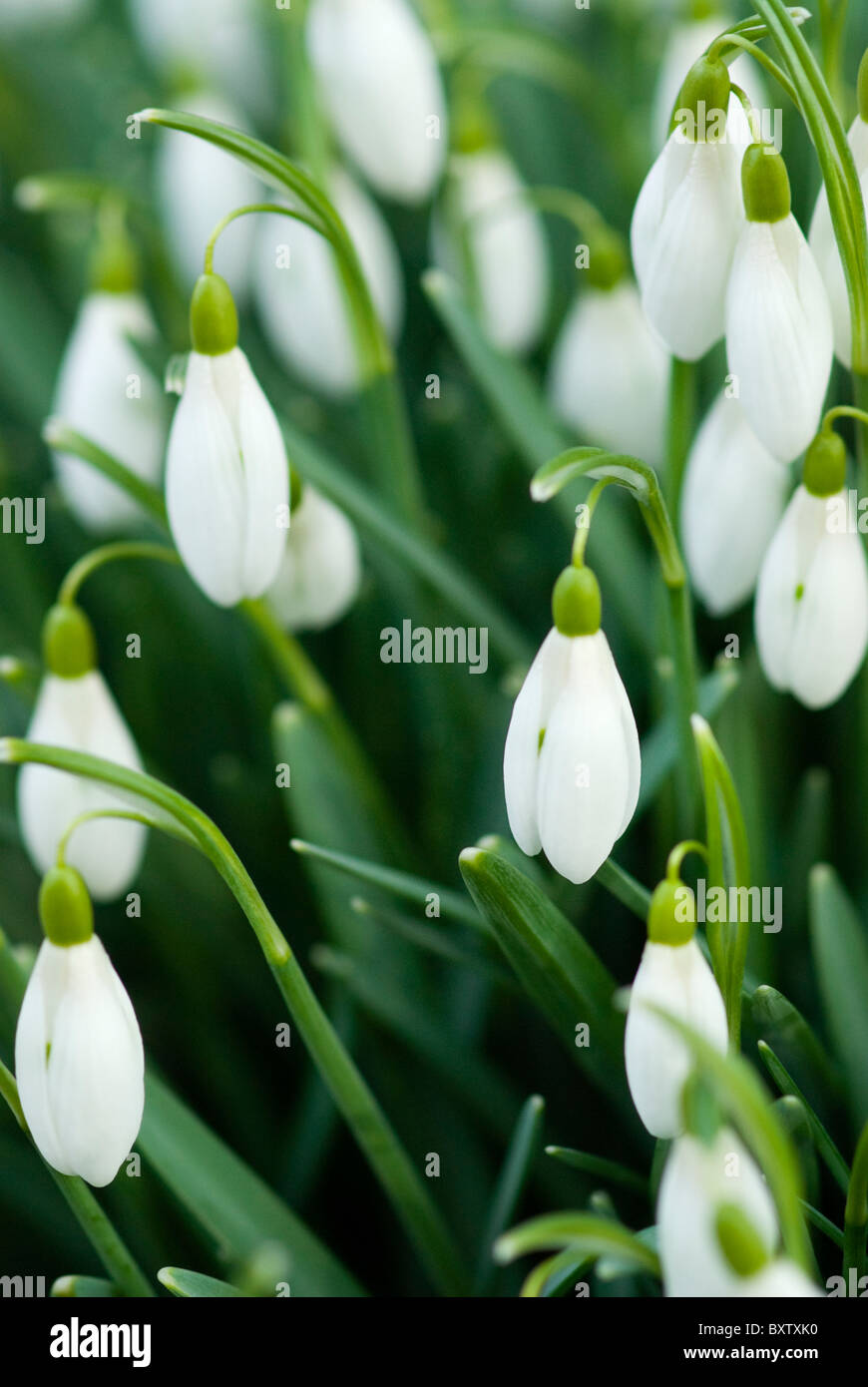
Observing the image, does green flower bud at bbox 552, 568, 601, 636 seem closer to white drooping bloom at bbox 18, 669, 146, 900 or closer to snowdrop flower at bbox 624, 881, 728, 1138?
snowdrop flower at bbox 624, 881, 728, 1138

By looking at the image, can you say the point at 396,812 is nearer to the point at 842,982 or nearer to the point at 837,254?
the point at 842,982

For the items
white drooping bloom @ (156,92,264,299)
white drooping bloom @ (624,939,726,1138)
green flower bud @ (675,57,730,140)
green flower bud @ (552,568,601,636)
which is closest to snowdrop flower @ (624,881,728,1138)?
white drooping bloom @ (624,939,726,1138)

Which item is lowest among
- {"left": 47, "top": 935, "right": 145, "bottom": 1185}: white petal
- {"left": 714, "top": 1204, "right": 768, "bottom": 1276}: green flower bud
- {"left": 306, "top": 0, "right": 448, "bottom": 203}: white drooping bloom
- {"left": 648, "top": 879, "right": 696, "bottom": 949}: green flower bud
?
{"left": 714, "top": 1204, "right": 768, "bottom": 1276}: green flower bud

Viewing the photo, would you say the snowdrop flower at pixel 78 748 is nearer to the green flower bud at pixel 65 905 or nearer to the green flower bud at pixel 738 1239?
the green flower bud at pixel 65 905

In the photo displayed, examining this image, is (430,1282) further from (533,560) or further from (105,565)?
(105,565)

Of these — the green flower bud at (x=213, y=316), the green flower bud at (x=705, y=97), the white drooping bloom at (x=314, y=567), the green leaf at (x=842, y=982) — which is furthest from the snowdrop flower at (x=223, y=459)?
the green leaf at (x=842, y=982)

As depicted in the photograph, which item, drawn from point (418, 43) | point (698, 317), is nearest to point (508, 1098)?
point (698, 317)

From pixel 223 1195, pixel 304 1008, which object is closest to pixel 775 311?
pixel 304 1008
